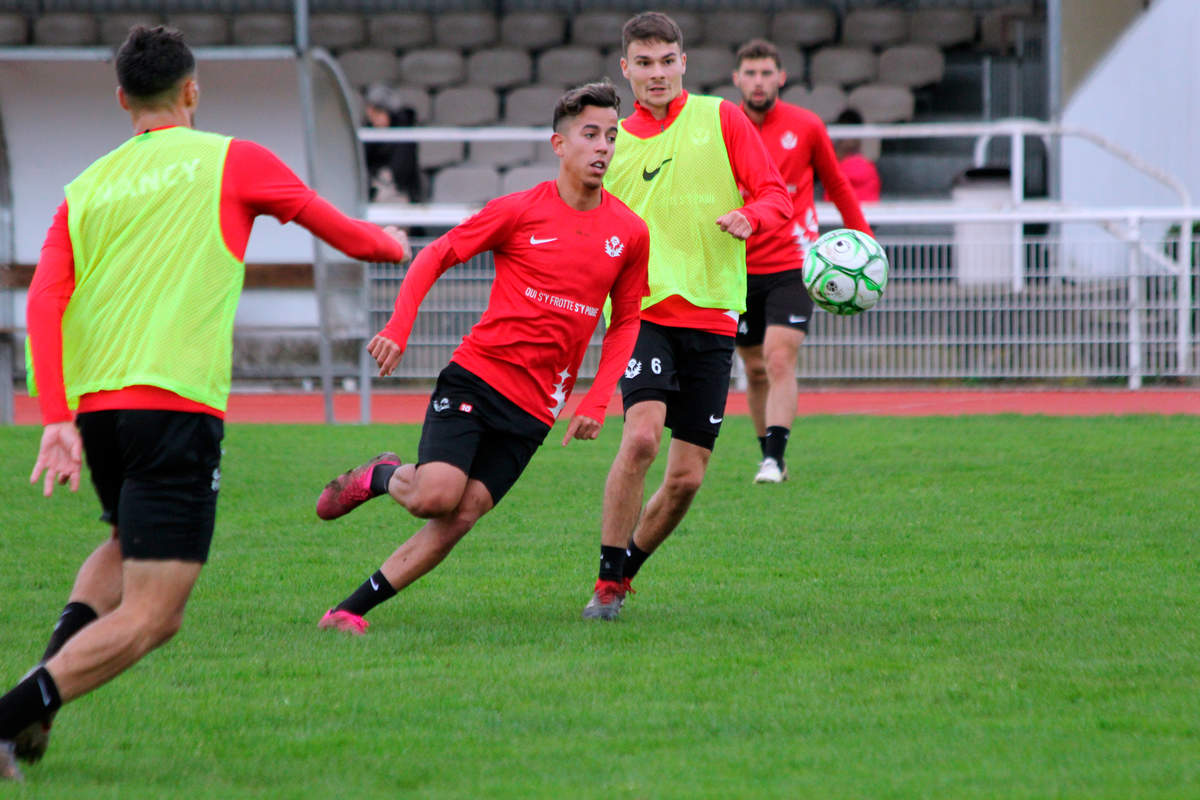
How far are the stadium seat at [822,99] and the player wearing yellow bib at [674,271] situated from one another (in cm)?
1748

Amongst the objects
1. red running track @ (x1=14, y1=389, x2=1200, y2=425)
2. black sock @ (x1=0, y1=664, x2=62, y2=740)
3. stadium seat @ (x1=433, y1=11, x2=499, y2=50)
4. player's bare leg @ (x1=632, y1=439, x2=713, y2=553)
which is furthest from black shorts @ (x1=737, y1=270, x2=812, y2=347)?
stadium seat @ (x1=433, y1=11, x2=499, y2=50)

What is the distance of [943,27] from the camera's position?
25188mm

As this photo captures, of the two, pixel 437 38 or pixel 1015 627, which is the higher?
pixel 437 38

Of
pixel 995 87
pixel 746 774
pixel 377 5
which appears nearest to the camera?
pixel 746 774

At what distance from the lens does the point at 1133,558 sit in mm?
6992

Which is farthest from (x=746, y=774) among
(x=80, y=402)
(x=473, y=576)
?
(x=473, y=576)

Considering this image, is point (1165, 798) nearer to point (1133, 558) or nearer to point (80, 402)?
point (80, 402)

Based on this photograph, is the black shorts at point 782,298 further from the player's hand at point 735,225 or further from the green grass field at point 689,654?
the player's hand at point 735,225

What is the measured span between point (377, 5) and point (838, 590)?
21.2 m

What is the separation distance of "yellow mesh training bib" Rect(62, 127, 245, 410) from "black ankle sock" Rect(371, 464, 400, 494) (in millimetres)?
1687

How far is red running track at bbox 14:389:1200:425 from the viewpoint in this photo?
46.6ft

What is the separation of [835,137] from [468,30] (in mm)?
9272

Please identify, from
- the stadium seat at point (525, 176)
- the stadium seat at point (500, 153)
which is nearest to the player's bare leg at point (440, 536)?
the stadium seat at point (525, 176)

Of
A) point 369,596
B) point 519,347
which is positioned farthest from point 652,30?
point 369,596
